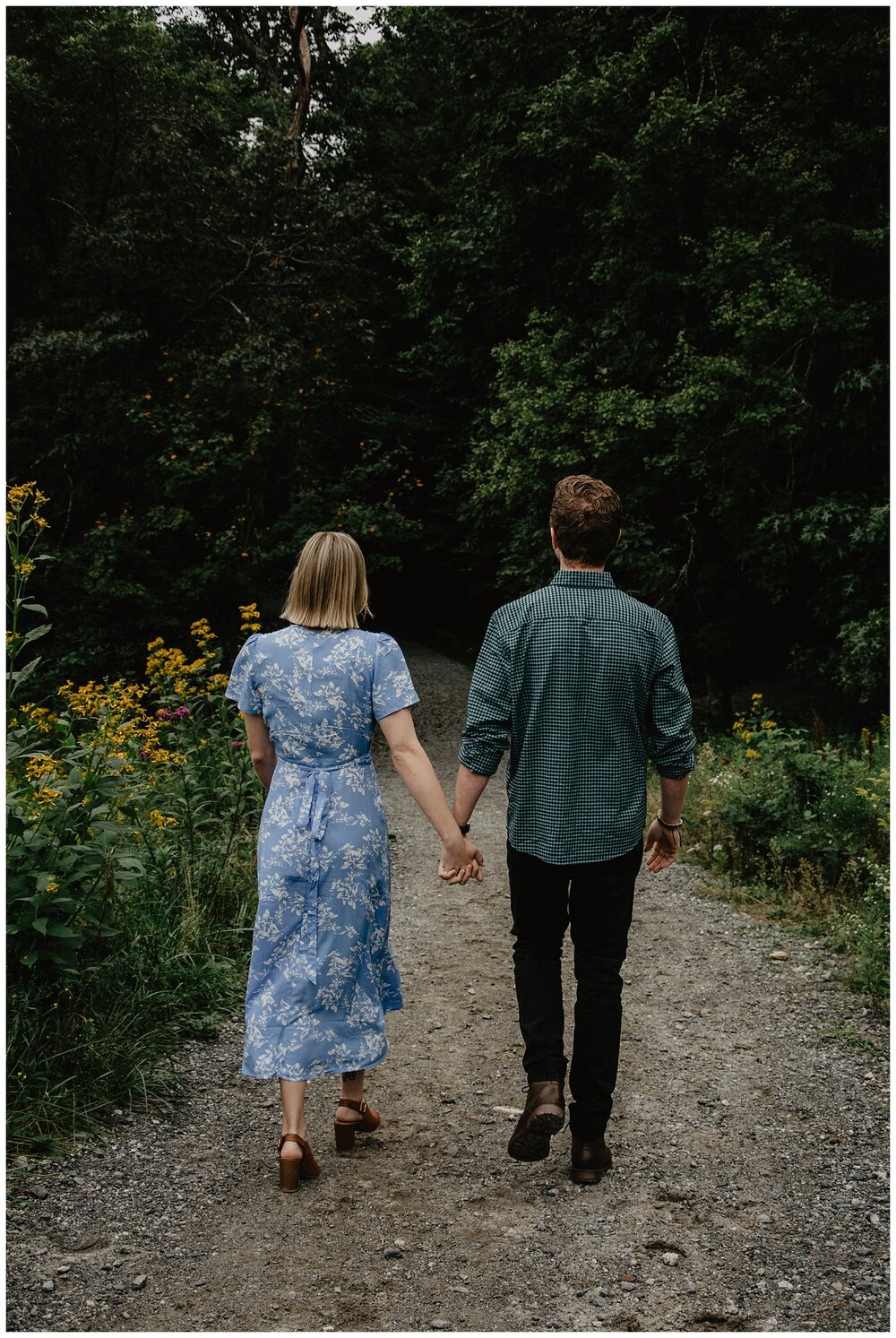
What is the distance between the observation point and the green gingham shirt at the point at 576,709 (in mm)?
3133

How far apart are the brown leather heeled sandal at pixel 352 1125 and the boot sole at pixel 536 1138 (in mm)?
585

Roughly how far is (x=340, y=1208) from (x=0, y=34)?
3.96 m

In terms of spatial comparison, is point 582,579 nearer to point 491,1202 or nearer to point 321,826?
point 321,826

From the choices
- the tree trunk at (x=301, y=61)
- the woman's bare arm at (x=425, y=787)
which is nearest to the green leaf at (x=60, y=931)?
the woman's bare arm at (x=425, y=787)

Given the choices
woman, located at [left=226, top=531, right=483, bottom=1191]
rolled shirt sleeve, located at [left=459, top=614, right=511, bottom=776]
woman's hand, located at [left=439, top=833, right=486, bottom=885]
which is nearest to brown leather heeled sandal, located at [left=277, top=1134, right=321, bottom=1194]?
woman, located at [left=226, top=531, right=483, bottom=1191]

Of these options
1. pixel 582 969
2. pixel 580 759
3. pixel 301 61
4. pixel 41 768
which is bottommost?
pixel 582 969

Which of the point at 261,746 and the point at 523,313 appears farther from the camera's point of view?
the point at 523,313

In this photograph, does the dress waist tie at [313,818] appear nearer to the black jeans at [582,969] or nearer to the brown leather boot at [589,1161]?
the black jeans at [582,969]

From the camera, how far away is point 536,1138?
3082mm

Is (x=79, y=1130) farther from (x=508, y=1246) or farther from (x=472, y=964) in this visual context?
(x=472, y=964)

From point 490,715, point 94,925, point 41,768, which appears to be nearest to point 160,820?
point 94,925

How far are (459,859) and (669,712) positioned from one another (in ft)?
2.57

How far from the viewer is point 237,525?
13.6m

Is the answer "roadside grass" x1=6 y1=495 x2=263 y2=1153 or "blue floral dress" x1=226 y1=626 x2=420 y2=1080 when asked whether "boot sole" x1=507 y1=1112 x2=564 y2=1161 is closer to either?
"blue floral dress" x1=226 y1=626 x2=420 y2=1080
